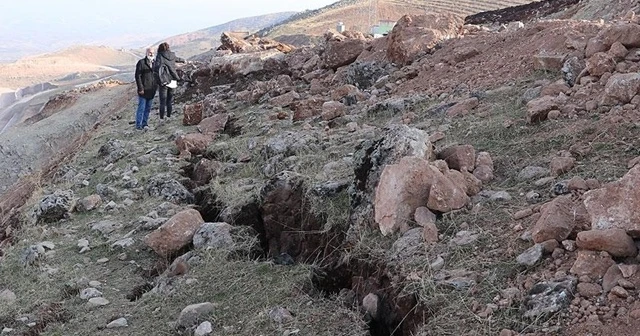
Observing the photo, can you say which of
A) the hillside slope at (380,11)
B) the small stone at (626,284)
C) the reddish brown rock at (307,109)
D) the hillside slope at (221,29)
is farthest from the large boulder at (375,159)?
the hillside slope at (221,29)

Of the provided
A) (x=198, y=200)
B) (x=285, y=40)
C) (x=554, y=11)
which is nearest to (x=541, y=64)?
(x=198, y=200)

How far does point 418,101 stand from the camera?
6.59m

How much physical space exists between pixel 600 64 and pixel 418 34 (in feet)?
14.4

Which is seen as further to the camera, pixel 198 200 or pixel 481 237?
pixel 198 200

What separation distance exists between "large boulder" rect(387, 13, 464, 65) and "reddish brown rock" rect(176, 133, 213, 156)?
10.0 feet

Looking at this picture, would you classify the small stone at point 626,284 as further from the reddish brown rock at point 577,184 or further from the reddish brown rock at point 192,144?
the reddish brown rock at point 192,144

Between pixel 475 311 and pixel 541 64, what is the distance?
3762mm

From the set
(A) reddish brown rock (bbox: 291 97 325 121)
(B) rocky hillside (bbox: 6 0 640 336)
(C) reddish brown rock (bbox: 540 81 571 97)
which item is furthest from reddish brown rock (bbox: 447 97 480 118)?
(A) reddish brown rock (bbox: 291 97 325 121)

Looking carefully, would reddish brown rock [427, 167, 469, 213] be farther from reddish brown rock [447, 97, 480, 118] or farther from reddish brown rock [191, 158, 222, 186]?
reddish brown rock [191, 158, 222, 186]

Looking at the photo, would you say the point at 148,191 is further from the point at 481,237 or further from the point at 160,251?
the point at 481,237

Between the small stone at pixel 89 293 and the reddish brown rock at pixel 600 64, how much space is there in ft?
13.1

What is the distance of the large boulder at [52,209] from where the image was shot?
591cm

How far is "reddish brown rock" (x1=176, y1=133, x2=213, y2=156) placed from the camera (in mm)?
7371

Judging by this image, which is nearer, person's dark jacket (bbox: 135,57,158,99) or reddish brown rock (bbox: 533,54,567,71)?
reddish brown rock (bbox: 533,54,567,71)
